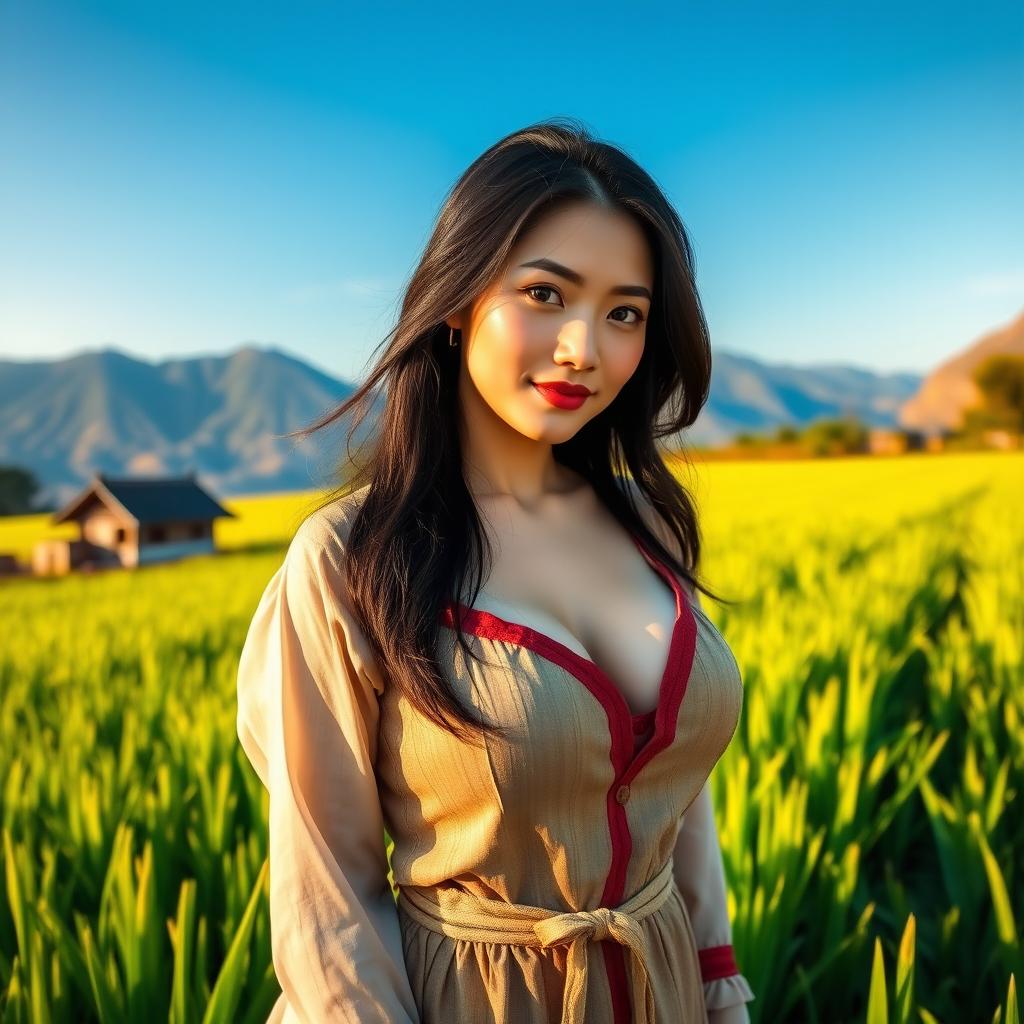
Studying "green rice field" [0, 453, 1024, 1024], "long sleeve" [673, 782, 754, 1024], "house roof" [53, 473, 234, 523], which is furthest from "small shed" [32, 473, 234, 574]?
"long sleeve" [673, 782, 754, 1024]

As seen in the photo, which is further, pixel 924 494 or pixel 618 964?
pixel 924 494

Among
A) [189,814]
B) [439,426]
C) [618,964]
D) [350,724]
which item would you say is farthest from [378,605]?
[189,814]

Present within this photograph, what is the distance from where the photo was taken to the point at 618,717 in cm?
96

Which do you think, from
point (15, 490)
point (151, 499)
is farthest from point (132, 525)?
point (15, 490)

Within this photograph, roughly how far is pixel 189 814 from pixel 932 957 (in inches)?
62.2

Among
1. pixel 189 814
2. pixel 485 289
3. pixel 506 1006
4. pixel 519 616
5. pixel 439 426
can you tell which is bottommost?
pixel 189 814

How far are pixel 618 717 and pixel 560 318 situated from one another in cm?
43

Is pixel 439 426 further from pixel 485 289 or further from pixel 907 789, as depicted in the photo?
pixel 907 789

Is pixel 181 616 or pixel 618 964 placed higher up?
pixel 618 964

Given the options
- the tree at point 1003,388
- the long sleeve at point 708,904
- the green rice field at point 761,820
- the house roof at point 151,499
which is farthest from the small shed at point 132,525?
the tree at point 1003,388

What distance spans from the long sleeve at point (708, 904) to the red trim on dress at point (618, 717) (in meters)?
0.24

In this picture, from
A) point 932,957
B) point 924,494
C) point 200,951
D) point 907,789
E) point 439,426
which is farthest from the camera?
point 924,494

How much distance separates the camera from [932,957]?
1923mm

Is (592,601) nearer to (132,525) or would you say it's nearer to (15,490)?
(132,525)
